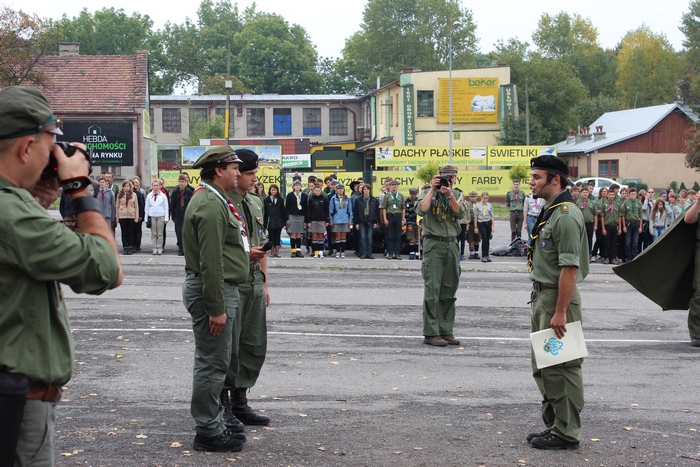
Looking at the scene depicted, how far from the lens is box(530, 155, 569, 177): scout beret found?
6.54 metres

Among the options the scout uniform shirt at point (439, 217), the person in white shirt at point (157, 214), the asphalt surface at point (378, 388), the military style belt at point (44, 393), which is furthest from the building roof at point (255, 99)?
the military style belt at point (44, 393)

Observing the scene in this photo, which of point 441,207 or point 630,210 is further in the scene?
point 630,210

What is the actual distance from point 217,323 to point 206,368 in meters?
0.35

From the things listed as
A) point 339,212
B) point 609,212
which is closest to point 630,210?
point 609,212

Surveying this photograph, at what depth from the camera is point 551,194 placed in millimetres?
6602

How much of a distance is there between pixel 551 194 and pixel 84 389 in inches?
173

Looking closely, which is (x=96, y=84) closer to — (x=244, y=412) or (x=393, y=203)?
(x=393, y=203)

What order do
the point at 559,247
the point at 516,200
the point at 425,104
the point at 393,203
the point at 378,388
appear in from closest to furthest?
the point at 559,247 < the point at 378,388 < the point at 393,203 < the point at 516,200 < the point at 425,104

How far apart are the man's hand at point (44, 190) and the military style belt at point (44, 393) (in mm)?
712

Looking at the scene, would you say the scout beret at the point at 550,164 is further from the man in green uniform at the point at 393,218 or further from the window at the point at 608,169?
the window at the point at 608,169

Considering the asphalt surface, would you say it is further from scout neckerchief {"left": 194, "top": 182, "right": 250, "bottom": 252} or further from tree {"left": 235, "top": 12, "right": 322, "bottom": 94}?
tree {"left": 235, "top": 12, "right": 322, "bottom": 94}

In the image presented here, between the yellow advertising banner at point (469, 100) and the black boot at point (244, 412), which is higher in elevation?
the yellow advertising banner at point (469, 100)

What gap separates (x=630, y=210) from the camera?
23.8 metres

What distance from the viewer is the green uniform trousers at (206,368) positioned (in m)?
5.95
